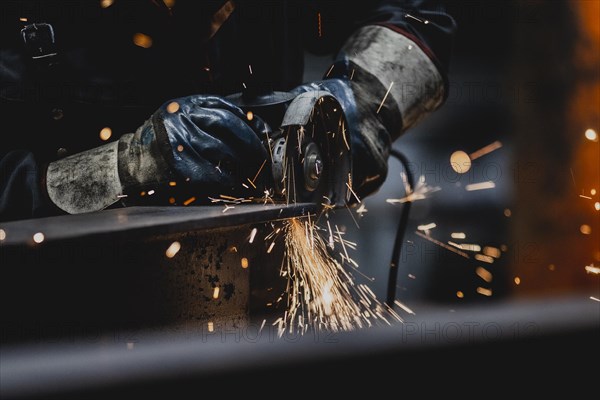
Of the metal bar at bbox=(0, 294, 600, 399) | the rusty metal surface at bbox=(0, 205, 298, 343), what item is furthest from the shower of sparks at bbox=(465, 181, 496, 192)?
the rusty metal surface at bbox=(0, 205, 298, 343)

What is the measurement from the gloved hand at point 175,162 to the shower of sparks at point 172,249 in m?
0.14

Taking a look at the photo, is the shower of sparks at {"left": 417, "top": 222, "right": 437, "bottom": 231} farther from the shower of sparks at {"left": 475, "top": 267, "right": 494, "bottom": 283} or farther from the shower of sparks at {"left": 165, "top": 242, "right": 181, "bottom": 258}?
the shower of sparks at {"left": 165, "top": 242, "right": 181, "bottom": 258}

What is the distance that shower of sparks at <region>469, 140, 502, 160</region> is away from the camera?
A: 2.92 m

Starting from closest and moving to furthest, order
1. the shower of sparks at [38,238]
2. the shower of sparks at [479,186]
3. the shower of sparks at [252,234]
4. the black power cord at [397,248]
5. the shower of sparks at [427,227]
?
the shower of sparks at [38,238]
the shower of sparks at [252,234]
the black power cord at [397,248]
the shower of sparks at [479,186]
the shower of sparks at [427,227]

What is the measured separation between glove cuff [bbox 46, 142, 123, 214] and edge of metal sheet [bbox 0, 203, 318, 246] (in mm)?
152

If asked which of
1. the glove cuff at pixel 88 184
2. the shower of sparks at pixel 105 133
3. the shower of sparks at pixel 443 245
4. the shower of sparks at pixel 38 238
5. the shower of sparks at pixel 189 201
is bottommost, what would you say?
the shower of sparks at pixel 443 245

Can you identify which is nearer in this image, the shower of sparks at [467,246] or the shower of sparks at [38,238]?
the shower of sparks at [38,238]

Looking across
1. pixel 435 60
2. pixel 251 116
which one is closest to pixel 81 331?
pixel 251 116

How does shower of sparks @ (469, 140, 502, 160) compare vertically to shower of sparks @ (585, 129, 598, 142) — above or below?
below

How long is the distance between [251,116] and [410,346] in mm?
627

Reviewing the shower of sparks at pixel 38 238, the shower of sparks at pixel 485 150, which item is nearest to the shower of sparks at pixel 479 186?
the shower of sparks at pixel 485 150

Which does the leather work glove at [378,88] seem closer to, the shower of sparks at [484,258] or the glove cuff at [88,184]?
the glove cuff at [88,184]

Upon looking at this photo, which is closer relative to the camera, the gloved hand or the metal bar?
the metal bar

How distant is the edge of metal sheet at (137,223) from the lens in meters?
0.68
